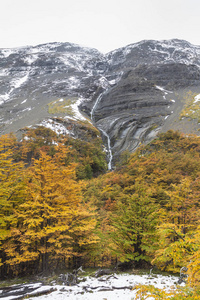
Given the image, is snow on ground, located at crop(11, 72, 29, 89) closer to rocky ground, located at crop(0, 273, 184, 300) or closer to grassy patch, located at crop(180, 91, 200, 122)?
grassy patch, located at crop(180, 91, 200, 122)

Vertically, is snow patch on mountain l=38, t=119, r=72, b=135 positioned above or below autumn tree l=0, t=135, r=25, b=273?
above

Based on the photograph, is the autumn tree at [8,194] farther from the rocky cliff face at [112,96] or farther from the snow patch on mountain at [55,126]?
the rocky cliff face at [112,96]

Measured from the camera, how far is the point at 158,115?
68.9m

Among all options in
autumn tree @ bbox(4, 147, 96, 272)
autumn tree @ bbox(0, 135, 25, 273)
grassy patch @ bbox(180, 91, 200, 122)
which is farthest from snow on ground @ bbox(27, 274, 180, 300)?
grassy patch @ bbox(180, 91, 200, 122)

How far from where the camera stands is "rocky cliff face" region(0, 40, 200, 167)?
202 feet

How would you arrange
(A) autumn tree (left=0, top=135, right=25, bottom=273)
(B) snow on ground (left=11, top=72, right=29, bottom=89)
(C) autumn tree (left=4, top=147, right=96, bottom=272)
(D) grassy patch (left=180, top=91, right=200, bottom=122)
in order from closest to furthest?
1. (C) autumn tree (left=4, top=147, right=96, bottom=272)
2. (A) autumn tree (left=0, top=135, right=25, bottom=273)
3. (D) grassy patch (left=180, top=91, right=200, bottom=122)
4. (B) snow on ground (left=11, top=72, right=29, bottom=89)

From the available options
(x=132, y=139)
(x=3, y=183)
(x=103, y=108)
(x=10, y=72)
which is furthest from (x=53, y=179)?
(x=10, y=72)

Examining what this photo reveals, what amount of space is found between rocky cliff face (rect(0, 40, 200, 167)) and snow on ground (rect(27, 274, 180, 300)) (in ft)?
149

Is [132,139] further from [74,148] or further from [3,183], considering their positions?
[3,183]

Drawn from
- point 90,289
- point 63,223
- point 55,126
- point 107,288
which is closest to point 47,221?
point 63,223

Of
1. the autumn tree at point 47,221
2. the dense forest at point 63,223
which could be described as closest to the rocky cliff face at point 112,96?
the dense forest at point 63,223

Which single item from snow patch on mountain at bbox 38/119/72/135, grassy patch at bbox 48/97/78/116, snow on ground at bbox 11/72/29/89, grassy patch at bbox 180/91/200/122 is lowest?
snow patch on mountain at bbox 38/119/72/135

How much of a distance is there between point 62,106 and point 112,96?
29.2 metres

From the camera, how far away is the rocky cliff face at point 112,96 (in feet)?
202
